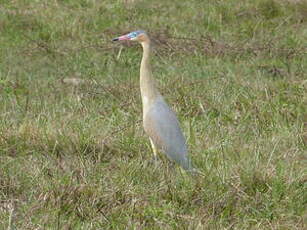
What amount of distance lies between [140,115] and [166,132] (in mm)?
1181

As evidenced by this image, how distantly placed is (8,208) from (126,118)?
192cm

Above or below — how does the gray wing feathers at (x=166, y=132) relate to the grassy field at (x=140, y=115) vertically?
above

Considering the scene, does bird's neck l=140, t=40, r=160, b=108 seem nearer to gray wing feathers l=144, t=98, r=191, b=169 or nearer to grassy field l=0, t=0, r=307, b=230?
gray wing feathers l=144, t=98, r=191, b=169

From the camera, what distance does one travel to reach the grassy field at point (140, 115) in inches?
177

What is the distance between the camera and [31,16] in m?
9.51

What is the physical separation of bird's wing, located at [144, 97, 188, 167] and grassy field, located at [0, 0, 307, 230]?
9cm

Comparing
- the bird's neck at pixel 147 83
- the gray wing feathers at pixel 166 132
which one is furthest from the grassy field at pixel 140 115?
the bird's neck at pixel 147 83

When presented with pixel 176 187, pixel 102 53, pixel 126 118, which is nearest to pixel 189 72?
pixel 102 53

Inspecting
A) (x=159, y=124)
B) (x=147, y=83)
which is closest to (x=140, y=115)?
(x=147, y=83)

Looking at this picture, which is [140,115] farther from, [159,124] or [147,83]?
[159,124]

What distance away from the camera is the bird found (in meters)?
5.12

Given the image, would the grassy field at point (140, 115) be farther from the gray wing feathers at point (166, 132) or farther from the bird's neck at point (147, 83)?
the bird's neck at point (147, 83)

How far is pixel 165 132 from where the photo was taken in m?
Answer: 5.21

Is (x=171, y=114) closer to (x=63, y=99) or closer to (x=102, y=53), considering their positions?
(x=63, y=99)
